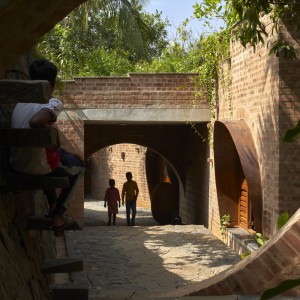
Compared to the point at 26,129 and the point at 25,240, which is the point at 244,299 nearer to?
the point at 25,240

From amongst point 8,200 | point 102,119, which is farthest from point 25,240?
point 102,119

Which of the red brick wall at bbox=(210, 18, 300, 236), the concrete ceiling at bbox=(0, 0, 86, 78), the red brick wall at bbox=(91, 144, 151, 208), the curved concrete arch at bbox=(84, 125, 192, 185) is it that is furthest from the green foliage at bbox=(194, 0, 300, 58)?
the red brick wall at bbox=(91, 144, 151, 208)

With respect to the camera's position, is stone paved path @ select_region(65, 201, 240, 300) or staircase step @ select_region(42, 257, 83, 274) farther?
stone paved path @ select_region(65, 201, 240, 300)

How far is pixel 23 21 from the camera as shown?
3.47 m

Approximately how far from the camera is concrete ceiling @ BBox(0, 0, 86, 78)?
3.35m

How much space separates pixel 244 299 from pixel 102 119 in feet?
34.8

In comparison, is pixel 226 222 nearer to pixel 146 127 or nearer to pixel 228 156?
pixel 228 156

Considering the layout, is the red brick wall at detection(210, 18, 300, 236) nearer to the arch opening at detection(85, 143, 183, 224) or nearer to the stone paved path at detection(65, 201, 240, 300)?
the stone paved path at detection(65, 201, 240, 300)

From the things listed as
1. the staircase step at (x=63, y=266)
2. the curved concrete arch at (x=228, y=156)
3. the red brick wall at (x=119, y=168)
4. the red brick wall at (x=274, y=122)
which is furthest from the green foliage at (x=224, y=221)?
the red brick wall at (x=119, y=168)

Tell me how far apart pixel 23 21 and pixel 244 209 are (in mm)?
10165

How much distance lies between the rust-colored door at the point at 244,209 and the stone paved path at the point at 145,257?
55cm

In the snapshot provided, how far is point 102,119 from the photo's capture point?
52.1 feet

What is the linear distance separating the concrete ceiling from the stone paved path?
290cm

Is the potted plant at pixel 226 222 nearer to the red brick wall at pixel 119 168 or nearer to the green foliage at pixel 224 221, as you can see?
the green foliage at pixel 224 221
